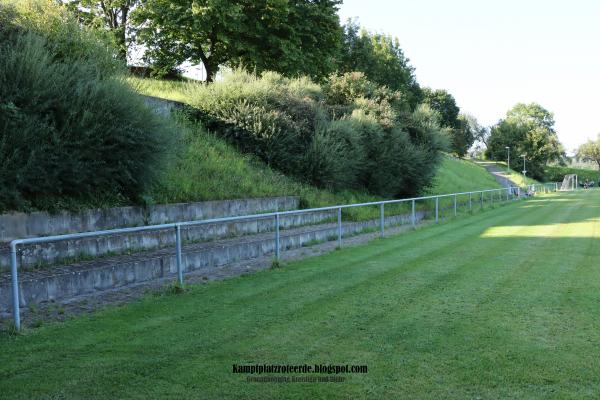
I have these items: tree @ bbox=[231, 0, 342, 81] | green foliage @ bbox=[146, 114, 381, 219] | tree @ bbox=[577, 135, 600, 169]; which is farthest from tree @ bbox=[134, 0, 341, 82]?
tree @ bbox=[577, 135, 600, 169]

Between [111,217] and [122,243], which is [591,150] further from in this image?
[122,243]

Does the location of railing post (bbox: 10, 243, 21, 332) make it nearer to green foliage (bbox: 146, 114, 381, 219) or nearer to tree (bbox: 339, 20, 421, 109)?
green foliage (bbox: 146, 114, 381, 219)

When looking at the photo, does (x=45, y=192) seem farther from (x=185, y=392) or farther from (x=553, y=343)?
(x=553, y=343)

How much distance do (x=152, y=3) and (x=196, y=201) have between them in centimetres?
1744

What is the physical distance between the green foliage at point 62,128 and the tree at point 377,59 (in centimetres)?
3500

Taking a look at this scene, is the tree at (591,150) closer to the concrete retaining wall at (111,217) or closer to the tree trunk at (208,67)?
the tree trunk at (208,67)

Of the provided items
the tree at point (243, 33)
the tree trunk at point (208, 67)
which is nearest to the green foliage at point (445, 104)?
the tree at point (243, 33)

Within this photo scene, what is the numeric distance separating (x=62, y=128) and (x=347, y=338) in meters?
6.66

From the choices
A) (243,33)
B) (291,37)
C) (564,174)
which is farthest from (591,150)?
(243,33)

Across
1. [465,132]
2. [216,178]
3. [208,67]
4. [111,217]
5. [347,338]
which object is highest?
[465,132]

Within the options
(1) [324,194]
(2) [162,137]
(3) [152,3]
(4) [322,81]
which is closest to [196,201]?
(2) [162,137]

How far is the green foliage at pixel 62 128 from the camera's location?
26.9ft

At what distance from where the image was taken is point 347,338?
4953 millimetres

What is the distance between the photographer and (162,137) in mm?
10492
